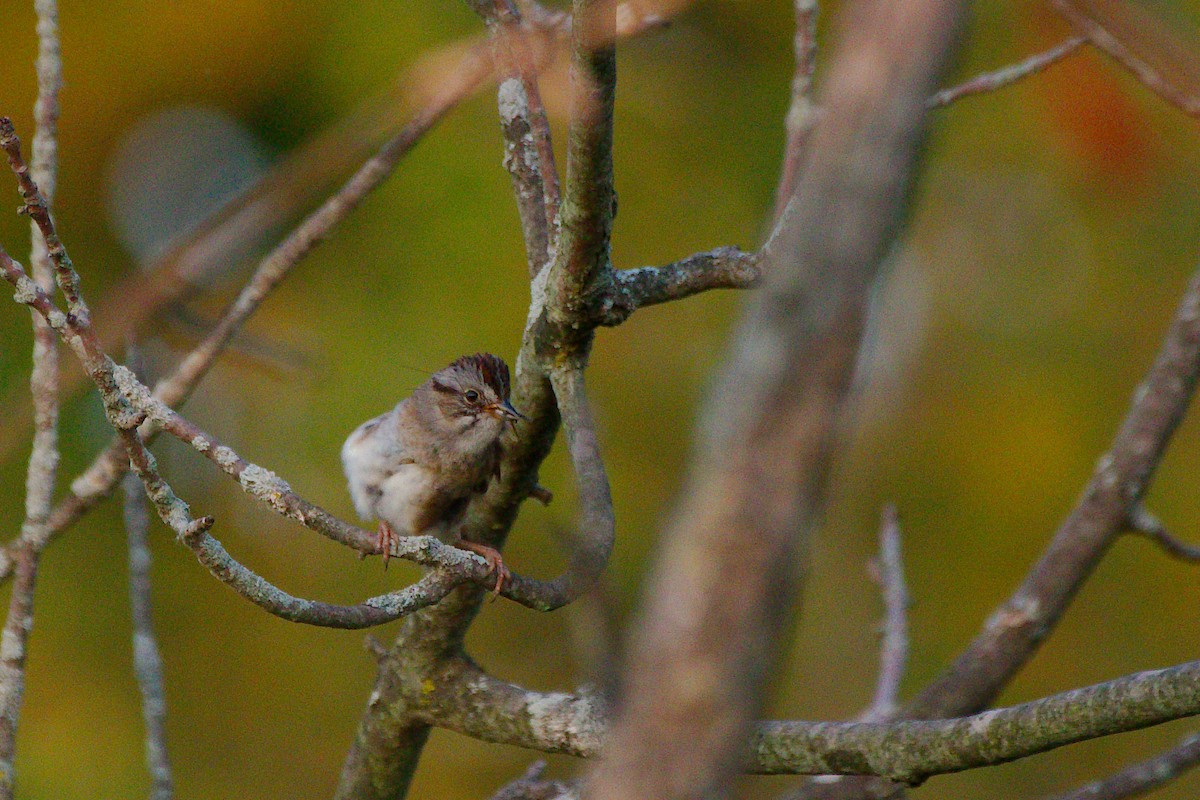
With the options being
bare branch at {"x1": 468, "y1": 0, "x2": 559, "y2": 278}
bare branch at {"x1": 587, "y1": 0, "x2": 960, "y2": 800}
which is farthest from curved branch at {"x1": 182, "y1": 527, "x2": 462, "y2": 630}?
bare branch at {"x1": 587, "y1": 0, "x2": 960, "y2": 800}

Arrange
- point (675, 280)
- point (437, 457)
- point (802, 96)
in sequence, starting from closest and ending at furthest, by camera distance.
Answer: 1. point (675, 280)
2. point (802, 96)
3. point (437, 457)

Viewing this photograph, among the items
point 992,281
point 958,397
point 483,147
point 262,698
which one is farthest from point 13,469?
point 992,281

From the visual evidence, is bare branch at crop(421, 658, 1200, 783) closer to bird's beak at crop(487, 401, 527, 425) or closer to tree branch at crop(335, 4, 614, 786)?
tree branch at crop(335, 4, 614, 786)

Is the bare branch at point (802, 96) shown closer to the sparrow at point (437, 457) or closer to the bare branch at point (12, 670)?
the sparrow at point (437, 457)

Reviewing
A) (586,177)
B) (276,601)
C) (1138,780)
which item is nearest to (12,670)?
(276,601)

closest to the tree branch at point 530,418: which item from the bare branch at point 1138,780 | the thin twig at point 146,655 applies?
the thin twig at point 146,655

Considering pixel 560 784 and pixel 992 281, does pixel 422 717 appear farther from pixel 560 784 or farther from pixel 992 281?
pixel 992 281

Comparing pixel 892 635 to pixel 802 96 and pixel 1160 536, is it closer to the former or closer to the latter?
pixel 1160 536
